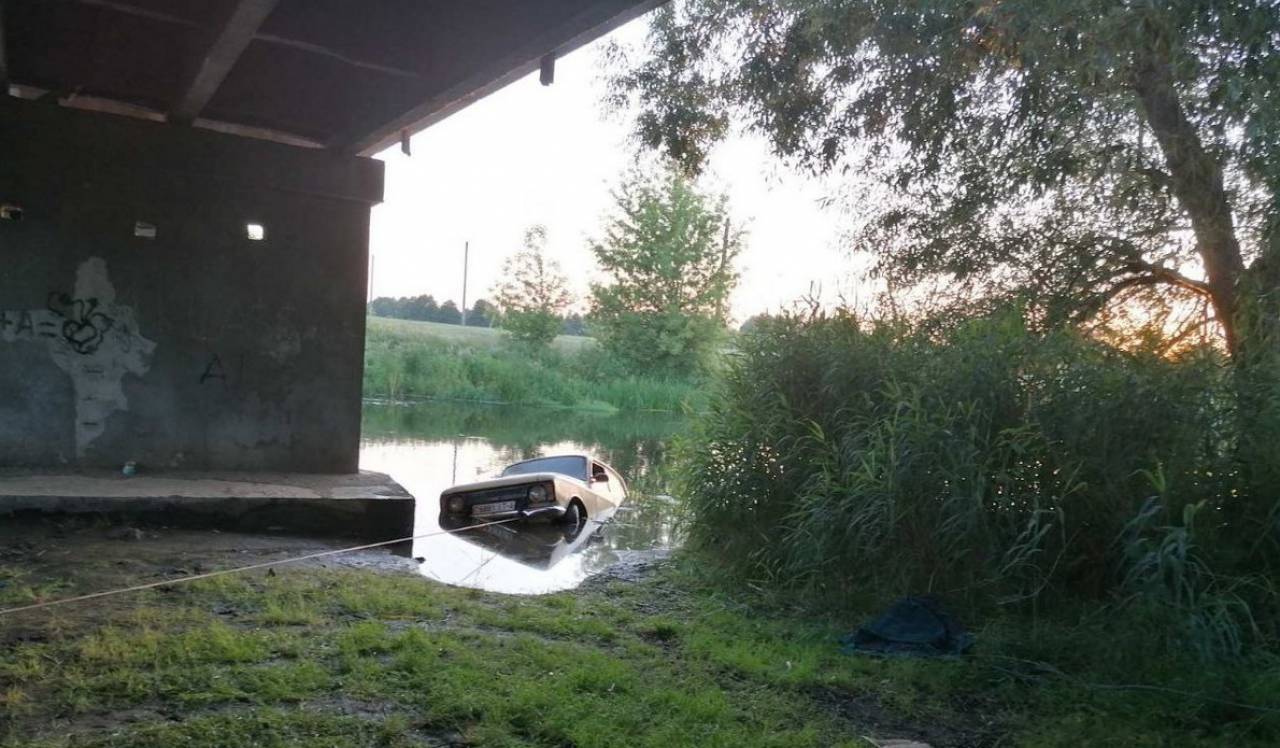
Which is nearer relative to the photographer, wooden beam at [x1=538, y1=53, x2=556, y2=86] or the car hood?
wooden beam at [x1=538, y1=53, x2=556, y2=86]

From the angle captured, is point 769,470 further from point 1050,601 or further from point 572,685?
point 572,685

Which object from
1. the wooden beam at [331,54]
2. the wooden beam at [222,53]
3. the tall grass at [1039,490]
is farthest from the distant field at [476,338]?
the tall grass at [1039,490]

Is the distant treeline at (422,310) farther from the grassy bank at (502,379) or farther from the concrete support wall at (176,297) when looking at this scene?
the concrete support wall at (176,297)

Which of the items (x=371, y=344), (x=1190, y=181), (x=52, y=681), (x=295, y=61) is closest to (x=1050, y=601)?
(x=1190, y=181)

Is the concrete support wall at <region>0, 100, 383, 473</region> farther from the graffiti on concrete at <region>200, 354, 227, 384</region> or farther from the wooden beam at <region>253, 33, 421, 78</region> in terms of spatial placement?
the wooden beam at <region>253, 33, 421, 78</region>

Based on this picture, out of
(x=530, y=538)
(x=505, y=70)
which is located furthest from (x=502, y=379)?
(x=505, y=70)

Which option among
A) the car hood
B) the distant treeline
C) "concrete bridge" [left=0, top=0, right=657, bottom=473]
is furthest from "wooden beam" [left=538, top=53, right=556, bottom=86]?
the distant treeline

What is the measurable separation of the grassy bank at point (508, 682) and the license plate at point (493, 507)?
233 inches

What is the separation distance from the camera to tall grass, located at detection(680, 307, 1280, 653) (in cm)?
657

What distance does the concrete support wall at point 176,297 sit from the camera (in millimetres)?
10672

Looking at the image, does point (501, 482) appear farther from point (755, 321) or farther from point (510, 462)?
point (510, 462)

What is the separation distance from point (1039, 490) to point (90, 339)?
30.6 ft

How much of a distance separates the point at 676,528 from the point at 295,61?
5898 mm

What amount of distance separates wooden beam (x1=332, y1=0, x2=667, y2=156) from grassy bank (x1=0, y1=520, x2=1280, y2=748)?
4.16 m
